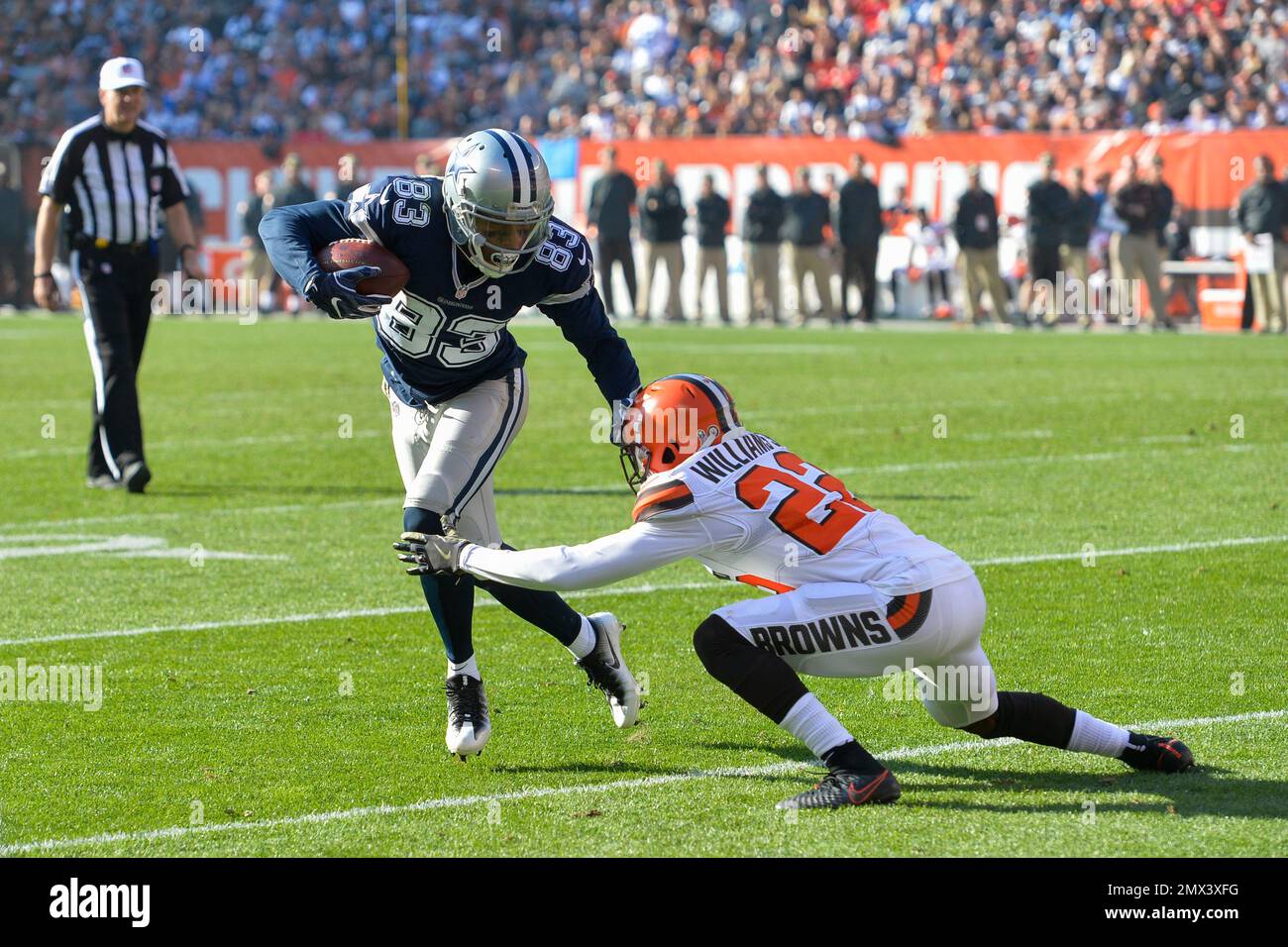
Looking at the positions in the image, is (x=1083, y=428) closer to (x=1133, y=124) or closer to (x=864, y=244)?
(x=864, y=244)

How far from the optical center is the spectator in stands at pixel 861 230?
884 inches

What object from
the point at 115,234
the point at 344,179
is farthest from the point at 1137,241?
the point at 115,234

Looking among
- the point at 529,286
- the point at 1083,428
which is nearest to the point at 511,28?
the point at 1083,428

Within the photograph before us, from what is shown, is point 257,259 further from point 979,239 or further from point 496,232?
point 496,232

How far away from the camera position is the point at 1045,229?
21.9m

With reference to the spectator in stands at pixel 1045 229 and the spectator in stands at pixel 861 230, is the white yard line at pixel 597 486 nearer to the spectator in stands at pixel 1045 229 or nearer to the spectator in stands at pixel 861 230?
the spectator in stands at pixel 1045 229

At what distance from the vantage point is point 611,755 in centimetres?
506

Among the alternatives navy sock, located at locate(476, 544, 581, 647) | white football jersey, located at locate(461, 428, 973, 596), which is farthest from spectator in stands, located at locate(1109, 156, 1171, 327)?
white football jersey, located at locate(461, 428, 973, 596)

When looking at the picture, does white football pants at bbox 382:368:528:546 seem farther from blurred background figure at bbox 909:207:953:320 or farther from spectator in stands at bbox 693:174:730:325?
blurred background figure at bbox 909:207:953:320

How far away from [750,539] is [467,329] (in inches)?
50.5

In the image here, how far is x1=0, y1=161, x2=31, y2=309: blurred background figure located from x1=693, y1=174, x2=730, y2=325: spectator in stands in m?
9.79

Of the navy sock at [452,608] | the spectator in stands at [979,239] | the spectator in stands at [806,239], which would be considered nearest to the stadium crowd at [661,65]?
the spectator in stands at [806,239]

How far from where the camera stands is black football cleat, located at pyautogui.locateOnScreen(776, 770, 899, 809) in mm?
4457

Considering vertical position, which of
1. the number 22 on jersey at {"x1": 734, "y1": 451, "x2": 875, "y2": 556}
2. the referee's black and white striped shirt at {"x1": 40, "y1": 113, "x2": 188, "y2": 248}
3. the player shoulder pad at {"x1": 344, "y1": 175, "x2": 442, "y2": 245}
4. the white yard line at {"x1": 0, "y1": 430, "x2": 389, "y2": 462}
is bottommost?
the white yard line at {"x1": 0, "y1": 430, "x2": 389, "y2": 462}
